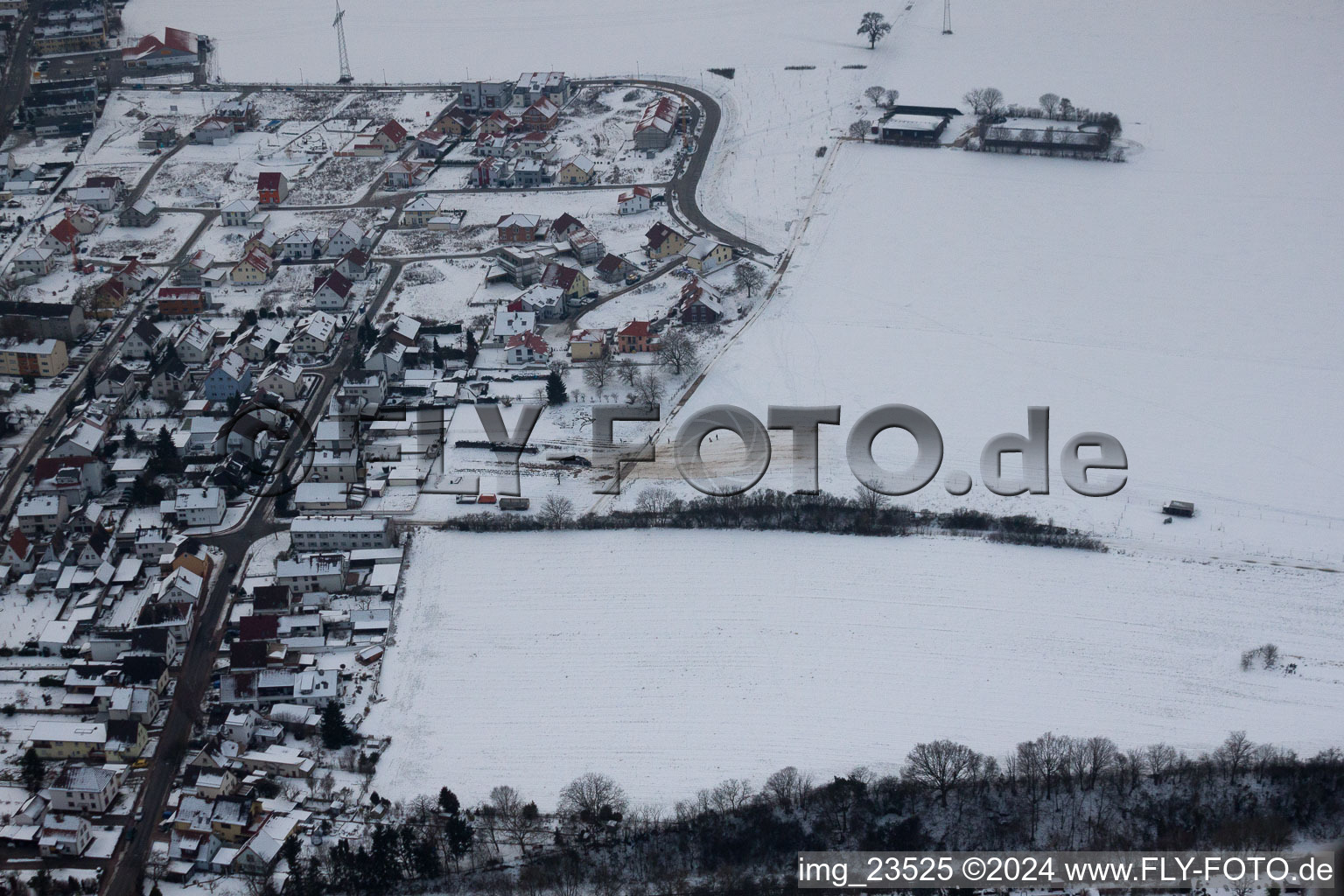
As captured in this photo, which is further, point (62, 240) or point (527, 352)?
point (62, 240)

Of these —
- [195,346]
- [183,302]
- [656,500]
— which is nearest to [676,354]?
[656,500]

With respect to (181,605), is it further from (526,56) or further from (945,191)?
(526,56)

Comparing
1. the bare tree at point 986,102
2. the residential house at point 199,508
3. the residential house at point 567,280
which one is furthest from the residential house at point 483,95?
the residential house at point 199,508

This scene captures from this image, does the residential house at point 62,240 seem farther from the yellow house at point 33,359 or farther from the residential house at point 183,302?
the yellow house at point 33,359

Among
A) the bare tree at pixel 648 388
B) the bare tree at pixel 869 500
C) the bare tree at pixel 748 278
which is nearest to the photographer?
the bare tree at pixel 869 500

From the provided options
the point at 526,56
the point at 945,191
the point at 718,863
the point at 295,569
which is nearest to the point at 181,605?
the point at 295,569

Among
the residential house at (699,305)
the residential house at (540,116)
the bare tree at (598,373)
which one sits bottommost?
the bare tree at (598,373)

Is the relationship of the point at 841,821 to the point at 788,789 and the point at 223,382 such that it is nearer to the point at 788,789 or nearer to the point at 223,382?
the point at 788,789
